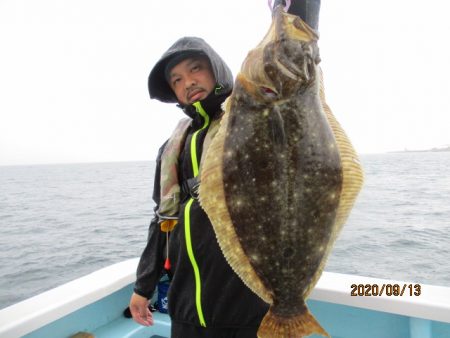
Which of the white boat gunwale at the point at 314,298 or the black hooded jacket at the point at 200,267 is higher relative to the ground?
the black hooded jacket at the point at 200,267

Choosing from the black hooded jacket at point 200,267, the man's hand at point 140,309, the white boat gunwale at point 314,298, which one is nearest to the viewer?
the black hooded jacket at point 200,267

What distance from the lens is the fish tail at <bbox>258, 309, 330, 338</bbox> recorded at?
1589 millimetres

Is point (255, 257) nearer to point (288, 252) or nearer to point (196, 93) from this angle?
point (288, 252)

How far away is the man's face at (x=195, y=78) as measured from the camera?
8.04 feet

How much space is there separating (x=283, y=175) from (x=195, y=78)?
1244 mm

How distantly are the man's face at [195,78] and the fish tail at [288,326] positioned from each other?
58.2 inches

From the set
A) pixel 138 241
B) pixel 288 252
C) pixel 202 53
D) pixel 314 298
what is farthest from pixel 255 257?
pixel 138 241

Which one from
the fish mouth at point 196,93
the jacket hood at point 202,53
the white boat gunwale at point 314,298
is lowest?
the white boat gunwale at point 314,298

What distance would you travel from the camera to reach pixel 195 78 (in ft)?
8.12
